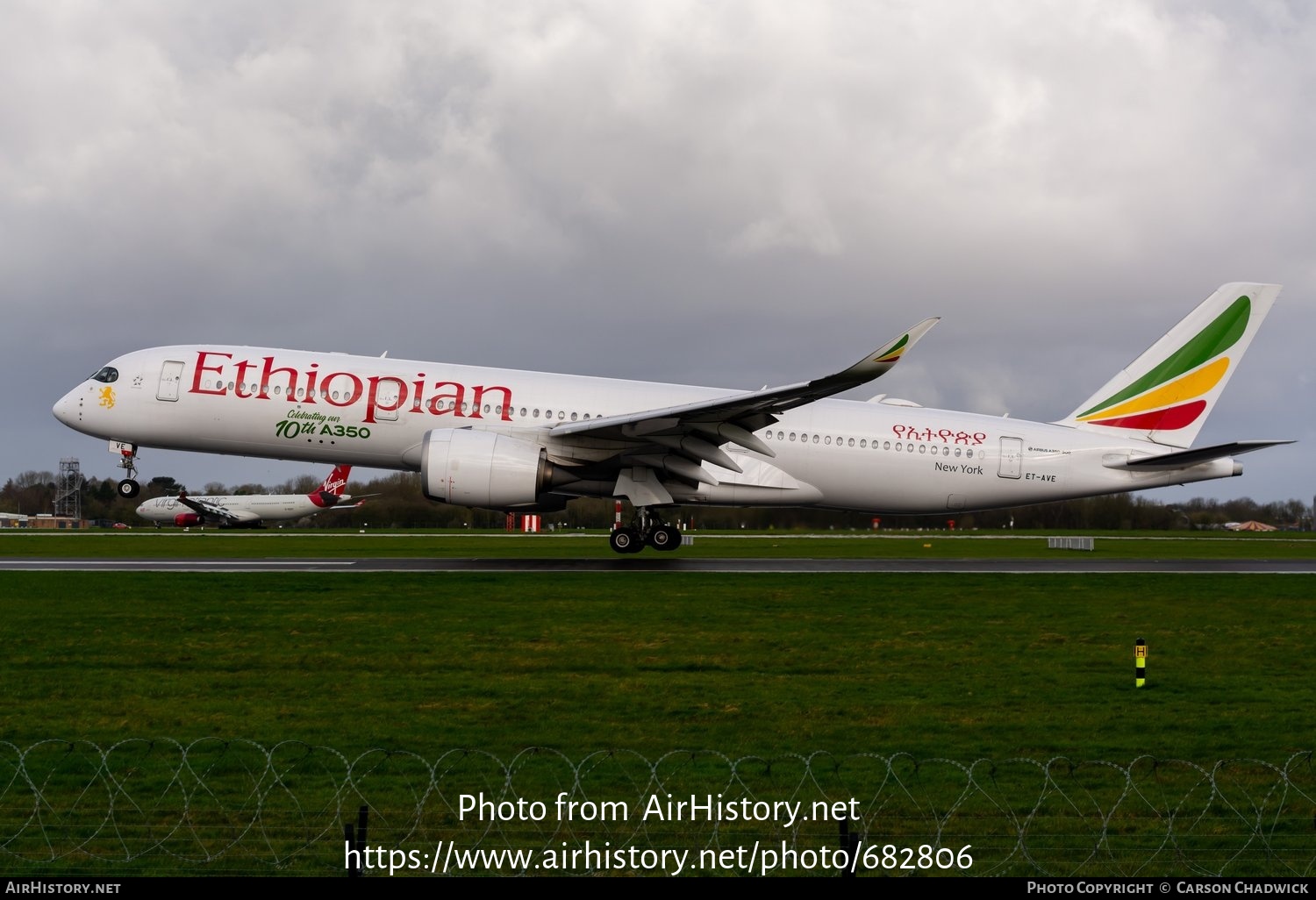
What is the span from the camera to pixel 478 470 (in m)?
27.9

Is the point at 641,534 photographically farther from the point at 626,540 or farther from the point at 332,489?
the point at 332,489

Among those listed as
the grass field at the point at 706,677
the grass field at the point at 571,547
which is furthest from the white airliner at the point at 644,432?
the grass field at the point at 706,677

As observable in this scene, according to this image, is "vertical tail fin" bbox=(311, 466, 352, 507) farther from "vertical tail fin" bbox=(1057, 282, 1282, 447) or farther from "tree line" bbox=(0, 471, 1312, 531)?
"vertical tail fin" bbox=(1057, 282, 1282, 447)

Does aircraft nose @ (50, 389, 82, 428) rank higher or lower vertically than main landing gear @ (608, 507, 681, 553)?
higher

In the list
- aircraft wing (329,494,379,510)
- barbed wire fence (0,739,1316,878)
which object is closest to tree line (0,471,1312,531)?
aircraft wing (329,494,379,510)

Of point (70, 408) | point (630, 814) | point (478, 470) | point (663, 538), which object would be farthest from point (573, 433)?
point (630, 814)

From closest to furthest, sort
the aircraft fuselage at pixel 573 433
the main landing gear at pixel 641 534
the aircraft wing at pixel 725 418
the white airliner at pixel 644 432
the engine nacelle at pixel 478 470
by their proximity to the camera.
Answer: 1. the aircraft wing at pixel 725 418
2. the engine nacelle at pixel 478 470
3. the white airliner at pixel 644 432
4. the aircraft fuselage at pixel 573 433
5. the main landing gear at pixel 641 534

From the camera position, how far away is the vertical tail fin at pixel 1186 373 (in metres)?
34.9

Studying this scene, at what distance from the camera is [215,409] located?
30.8 meters

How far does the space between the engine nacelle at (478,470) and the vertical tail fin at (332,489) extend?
5140 cm

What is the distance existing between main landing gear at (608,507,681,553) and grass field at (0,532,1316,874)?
7.07 m

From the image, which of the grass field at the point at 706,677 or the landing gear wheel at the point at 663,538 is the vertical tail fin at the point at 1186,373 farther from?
the landing gear wheel at the point at 663,538

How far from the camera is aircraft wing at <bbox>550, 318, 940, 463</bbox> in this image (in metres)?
26.2

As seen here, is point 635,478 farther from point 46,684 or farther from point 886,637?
point 46,684
